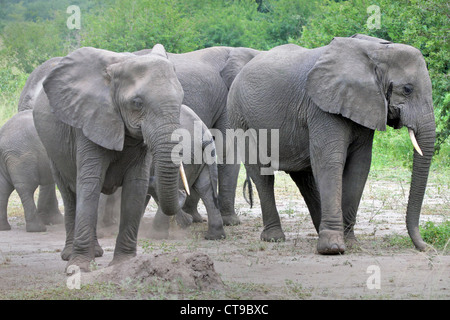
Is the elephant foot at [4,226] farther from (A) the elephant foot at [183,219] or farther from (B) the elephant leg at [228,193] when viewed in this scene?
(B) the elephant leg at [228,193]

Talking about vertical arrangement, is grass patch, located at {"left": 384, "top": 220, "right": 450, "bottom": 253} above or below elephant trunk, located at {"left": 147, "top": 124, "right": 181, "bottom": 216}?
below

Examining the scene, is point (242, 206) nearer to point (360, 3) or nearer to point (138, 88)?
point (138, 88)

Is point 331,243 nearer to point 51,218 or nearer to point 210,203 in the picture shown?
point 210,203

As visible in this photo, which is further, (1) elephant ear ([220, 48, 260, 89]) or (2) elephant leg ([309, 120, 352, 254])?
(1) elephant ear ([220, 48, 260, 89])

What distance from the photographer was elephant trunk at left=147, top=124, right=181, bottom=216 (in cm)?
601

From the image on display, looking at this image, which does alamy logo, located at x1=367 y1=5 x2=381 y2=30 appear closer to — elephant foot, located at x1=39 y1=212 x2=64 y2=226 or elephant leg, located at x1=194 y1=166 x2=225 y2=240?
elephant leg, located at x1=194 y1=166 x2=225 y2=240

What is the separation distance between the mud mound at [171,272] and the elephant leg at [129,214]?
88 cm

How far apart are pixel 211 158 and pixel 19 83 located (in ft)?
48.9

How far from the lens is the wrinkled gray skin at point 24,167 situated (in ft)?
31.2

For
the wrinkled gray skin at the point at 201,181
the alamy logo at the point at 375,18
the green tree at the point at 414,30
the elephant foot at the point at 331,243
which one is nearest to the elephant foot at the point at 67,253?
the wrinkled gray skin at the point at 201,181

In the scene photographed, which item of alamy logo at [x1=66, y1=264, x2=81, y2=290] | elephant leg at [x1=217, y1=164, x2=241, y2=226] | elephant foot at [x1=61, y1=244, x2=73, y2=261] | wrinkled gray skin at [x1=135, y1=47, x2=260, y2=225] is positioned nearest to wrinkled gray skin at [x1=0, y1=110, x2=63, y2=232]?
wrinkled gray skin at [x1=135, y1=47, x2=260, y2=225]

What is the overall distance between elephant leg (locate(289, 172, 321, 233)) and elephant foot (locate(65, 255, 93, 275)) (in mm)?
2879

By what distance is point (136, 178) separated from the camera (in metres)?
6.75

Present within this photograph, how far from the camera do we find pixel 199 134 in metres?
8.53
